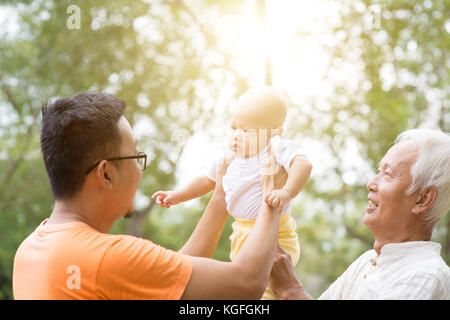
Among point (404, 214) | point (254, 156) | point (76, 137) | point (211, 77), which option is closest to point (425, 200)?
point (404, 214)

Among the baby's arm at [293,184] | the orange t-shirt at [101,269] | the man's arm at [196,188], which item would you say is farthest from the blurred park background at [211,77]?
the orange t-shirt at [101,269]

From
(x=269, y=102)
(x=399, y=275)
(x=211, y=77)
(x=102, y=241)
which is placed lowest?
(x=399, y=275)

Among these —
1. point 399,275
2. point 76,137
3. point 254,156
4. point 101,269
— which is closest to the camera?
point 101,269

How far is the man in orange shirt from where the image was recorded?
1.56 metres

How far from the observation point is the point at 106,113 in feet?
5.67

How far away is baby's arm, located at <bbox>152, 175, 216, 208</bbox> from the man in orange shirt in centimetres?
32

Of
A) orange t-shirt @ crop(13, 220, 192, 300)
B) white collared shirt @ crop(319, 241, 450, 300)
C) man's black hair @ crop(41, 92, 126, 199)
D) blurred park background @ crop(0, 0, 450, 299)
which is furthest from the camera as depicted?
blurred park background @ crop(0, 0, 450, 299)

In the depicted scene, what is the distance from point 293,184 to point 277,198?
0.10m

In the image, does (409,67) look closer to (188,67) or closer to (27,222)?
(188,67)

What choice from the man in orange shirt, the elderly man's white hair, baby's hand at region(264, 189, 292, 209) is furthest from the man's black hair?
the elderly man's white hair

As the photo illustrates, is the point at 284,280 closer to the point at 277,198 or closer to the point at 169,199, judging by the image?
the point at 277,198

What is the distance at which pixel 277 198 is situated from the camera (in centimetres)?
173

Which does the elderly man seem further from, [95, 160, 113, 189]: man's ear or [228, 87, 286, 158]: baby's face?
[95, 160, 113, 189]: man's ear

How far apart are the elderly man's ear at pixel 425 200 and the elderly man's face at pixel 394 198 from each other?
2 cm
